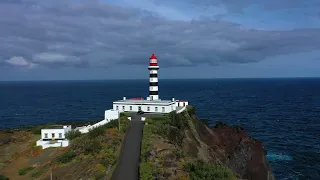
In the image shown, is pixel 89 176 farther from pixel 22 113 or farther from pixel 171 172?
pixel 22 113

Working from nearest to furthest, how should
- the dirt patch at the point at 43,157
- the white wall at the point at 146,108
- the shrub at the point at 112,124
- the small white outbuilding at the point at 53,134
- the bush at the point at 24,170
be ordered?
1. the bush at the point at 24,170
2. the dirt patch at the point at 43,157
3. the shrub at the point at 112,124
4. the small white outbuilding at the point at 53,134
5. the white wall at the point at 146,108

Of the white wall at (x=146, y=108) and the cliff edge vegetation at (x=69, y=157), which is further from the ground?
the white wall at (x=146, y=108)

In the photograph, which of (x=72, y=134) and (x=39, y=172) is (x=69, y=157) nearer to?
(x=39, y=172)

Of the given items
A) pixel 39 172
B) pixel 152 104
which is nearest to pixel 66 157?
pixel 39 172

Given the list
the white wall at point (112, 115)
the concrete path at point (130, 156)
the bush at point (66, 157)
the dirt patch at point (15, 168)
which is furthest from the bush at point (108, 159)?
the white wall at point (112, 115)

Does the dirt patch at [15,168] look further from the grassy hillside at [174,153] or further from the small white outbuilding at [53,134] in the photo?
the grassy hillside at [174,153]

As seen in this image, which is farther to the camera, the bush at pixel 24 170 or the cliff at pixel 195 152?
the bush at pixel 24 170

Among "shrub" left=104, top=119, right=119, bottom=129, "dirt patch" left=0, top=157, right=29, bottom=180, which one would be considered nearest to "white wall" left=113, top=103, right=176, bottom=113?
"shrub" left=104, top=119, right=119, bottom=129

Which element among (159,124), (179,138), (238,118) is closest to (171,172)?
(179,138)
